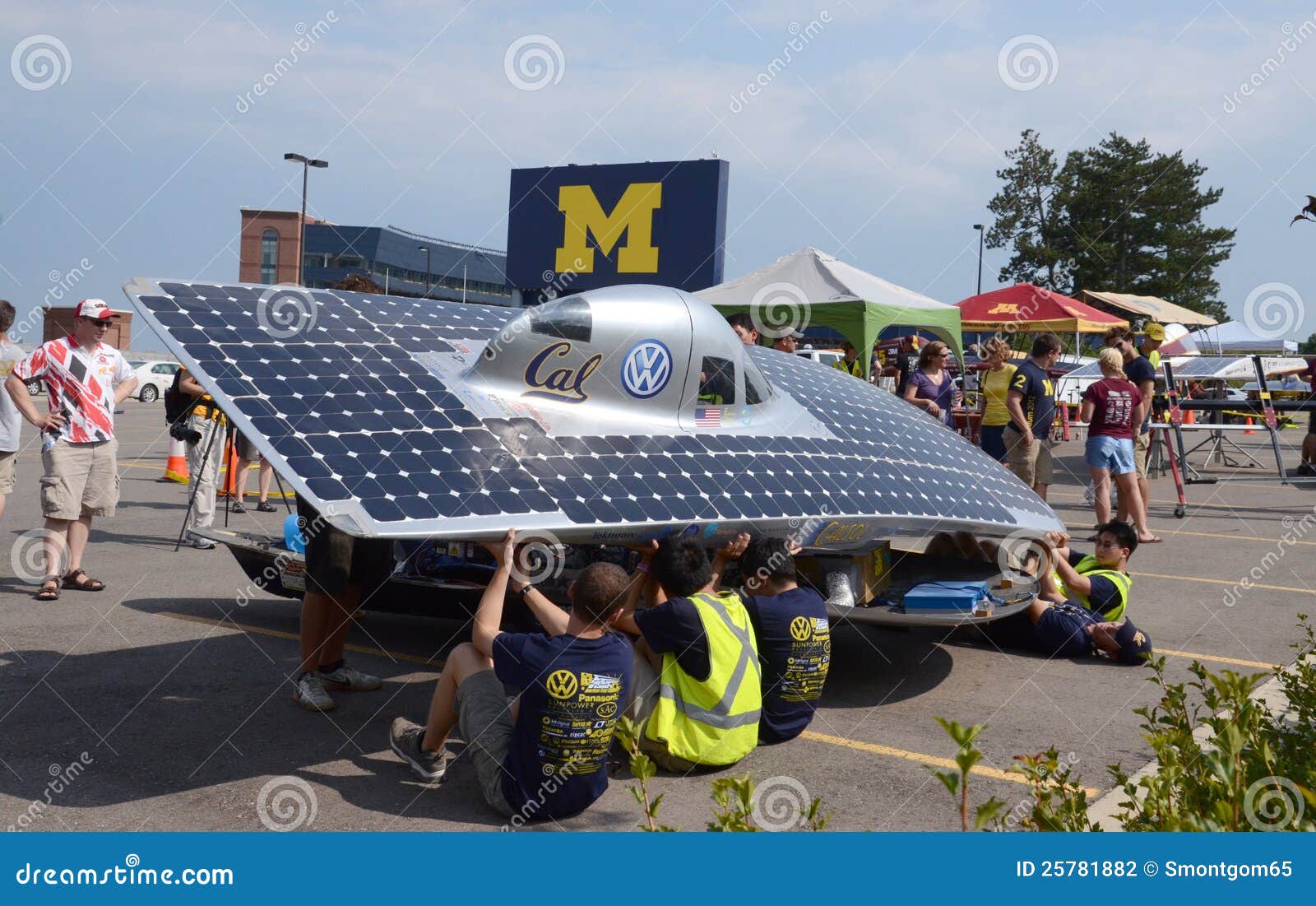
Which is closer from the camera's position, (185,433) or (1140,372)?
(185,433)

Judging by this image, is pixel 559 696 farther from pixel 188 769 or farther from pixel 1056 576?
pixel 1056 576

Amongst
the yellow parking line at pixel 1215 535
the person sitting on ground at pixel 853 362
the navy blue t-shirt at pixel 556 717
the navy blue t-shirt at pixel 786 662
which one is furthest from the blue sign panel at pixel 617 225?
the navy blue t-shirt at pixel 556 717

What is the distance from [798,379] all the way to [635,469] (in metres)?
2.87

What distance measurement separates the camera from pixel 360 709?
585cm

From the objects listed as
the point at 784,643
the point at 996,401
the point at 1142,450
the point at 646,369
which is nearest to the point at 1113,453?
the point at 996,401

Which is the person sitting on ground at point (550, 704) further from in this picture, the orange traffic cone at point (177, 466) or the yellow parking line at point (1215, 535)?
the orange traffic cone at point (177, 466)

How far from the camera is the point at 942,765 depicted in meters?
5.20

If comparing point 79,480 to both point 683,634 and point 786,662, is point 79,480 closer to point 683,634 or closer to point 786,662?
point 683,634

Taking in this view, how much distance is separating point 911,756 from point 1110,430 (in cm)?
653

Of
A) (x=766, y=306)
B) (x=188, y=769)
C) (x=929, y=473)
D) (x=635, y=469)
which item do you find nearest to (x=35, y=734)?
(x=188, y=769)

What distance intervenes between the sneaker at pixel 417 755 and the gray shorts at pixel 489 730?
0.26 m

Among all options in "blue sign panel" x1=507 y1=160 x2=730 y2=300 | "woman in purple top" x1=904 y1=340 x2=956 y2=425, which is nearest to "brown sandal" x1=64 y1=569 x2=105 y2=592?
"woman in purple top" x1=904 y1=340 x2=956 y2=425

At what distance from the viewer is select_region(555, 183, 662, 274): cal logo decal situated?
19.3 m

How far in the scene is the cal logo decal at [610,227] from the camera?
19328mm
